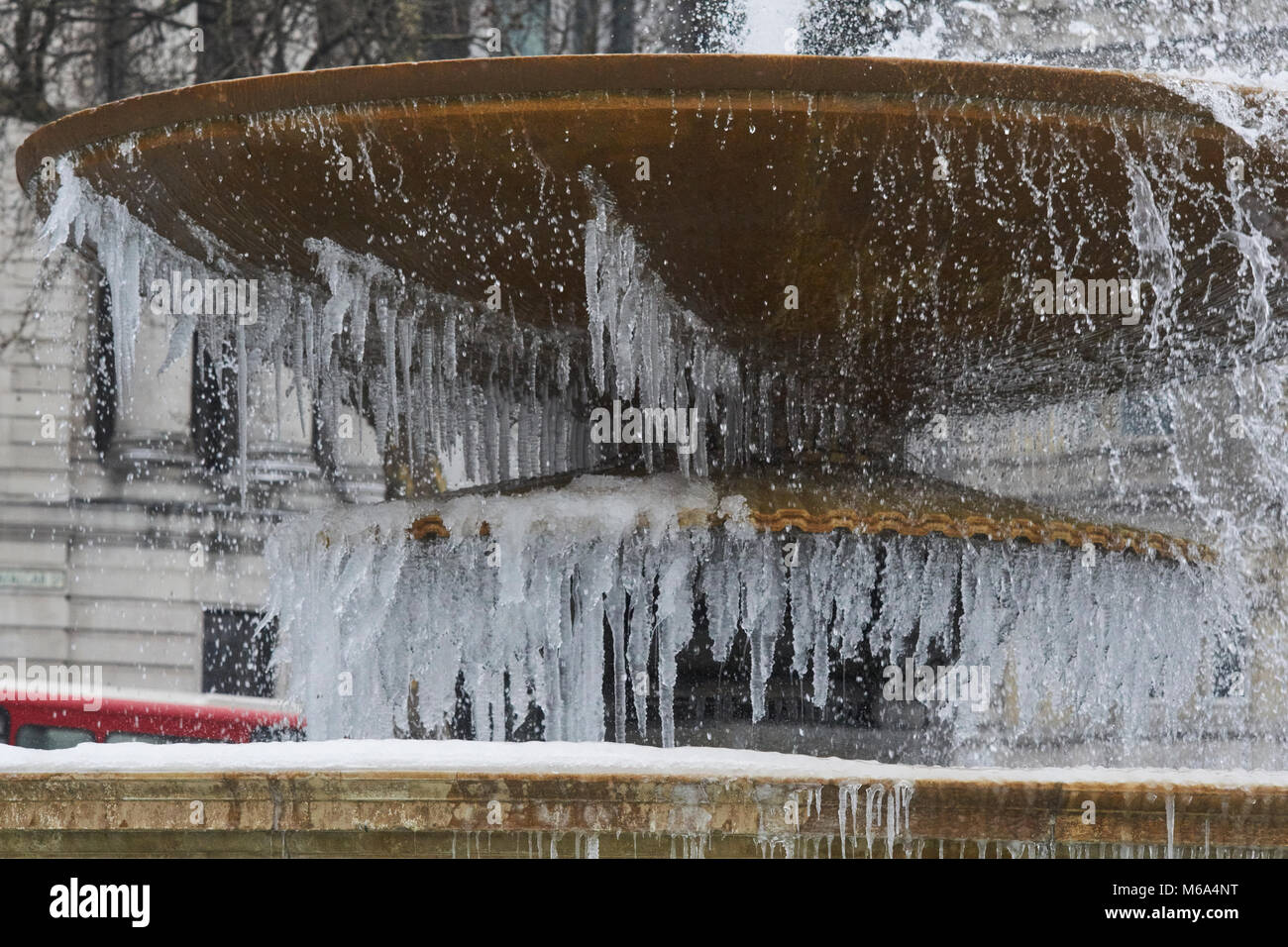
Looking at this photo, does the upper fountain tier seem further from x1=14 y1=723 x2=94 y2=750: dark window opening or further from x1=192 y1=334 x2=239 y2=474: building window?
x1=192 y1=334 x2=239 y2=474: building window

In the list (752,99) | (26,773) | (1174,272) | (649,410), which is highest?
(752,99)

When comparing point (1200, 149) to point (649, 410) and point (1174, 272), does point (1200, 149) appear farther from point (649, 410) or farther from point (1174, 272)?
point (649, 410)

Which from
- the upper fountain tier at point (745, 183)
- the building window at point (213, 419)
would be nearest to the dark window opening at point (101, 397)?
the building window at point (213, 419)

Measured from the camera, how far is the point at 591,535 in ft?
20.6

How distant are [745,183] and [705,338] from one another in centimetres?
126

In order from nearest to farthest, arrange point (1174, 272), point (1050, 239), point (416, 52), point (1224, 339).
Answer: point (1050, 239) → point (1174, 272) → point (1224, 339) → point (416, 52)

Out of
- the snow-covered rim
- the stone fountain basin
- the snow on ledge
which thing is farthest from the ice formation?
the stone fountain basin

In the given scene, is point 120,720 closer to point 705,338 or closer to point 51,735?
point 51,735

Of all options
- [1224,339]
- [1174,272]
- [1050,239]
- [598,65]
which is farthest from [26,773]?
[1224,339]

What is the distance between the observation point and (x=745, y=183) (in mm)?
5262

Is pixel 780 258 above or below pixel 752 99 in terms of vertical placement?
below

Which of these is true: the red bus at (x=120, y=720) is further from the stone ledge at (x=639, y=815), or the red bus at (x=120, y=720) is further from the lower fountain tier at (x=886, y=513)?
the stone ledge at (x=639, y=815)

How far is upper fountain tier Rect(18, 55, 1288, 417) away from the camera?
16.3 ft

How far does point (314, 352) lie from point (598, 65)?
8.16 ft
